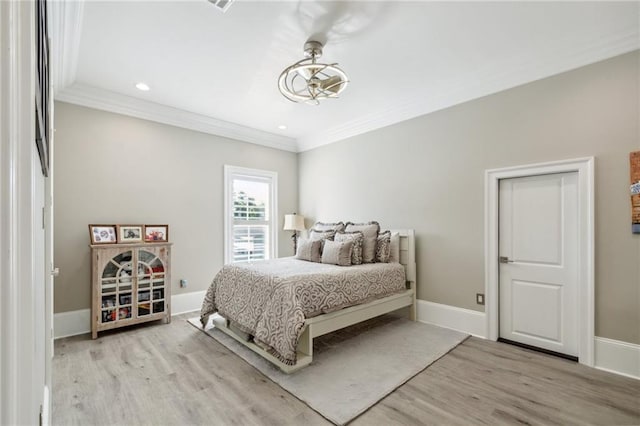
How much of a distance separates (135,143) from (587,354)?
5404 mm

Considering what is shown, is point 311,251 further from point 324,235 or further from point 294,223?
point 294,223

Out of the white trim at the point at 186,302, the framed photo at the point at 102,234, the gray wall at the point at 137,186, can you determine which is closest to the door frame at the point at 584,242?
the gray wall at the point at 137,186

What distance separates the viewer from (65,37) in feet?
8.15

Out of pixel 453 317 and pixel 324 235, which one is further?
pixel 324 235

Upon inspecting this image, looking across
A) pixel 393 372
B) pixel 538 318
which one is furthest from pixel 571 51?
pixel 393 372

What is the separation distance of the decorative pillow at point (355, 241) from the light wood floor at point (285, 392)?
1.39 m

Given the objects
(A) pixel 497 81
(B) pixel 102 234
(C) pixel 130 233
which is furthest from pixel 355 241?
(B) pixel 102 234

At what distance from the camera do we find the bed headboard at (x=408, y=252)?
3.81 m

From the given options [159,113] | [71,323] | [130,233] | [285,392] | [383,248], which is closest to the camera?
[285,392]

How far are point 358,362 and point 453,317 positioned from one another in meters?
1.50

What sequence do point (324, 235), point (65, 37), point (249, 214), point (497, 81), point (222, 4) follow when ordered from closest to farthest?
1. point (222, 4)
2. point (65, 37)
3. point (497, 81)
4. point (324, 235)
5. point (249, 214)

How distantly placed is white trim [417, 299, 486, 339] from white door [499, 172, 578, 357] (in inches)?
8.7

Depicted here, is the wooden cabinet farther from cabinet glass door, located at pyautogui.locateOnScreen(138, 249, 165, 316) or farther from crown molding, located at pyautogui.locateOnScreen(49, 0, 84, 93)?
crown molding, located at pyautogui.locateOnScreen(49, 0, 84, 93)

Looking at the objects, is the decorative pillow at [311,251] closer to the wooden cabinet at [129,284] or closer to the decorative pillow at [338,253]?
the decorative pillow at [338,253]
